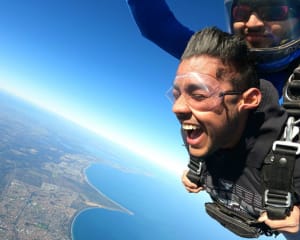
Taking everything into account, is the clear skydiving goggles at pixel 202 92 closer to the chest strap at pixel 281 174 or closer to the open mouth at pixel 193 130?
the open mouth at pixel 193 130

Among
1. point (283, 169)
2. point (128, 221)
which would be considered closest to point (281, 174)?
point (283, 169)

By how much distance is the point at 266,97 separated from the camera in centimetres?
91

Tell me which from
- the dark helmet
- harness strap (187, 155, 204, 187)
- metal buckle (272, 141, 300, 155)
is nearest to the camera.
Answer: metal buckle (272, 141, 300, 155)

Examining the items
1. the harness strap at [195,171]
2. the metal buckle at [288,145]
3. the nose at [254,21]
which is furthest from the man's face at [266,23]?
the harness strap at [195,171]

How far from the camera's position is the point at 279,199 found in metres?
0.83

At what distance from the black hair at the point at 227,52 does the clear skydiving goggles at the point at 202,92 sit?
33 mm

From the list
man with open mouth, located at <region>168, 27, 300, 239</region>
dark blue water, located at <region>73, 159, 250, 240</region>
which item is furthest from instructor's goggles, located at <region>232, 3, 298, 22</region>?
dark blue water, located at <region>73, 159, 250, 240</region>

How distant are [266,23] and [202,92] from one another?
459 mm

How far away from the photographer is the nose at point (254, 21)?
106 cm

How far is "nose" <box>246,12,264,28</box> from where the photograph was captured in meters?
1.06

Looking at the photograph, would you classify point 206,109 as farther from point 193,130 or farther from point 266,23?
point 266,23

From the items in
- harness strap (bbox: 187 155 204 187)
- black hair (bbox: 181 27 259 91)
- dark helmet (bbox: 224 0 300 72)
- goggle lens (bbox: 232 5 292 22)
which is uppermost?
goggle lens (bbox: 232 5 292 22)

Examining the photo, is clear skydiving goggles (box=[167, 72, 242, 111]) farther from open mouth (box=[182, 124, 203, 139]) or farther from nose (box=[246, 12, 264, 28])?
nose (box=[246, 12, 264, 28])

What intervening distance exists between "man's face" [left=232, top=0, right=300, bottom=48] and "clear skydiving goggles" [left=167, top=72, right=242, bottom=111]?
311 millimetres
